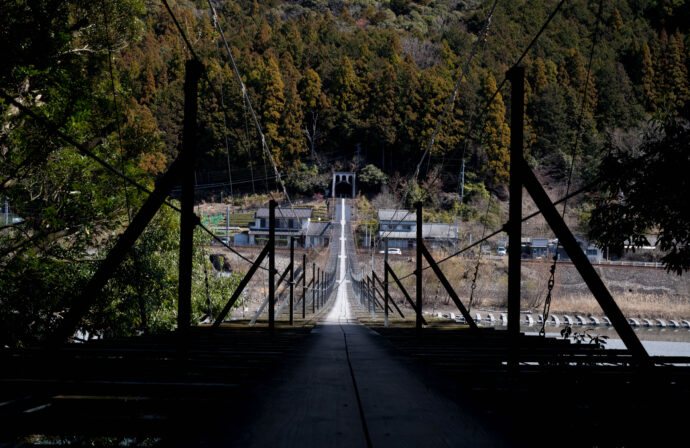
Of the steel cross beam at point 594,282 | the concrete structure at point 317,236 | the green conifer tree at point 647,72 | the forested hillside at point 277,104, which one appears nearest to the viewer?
the steel cross beam at point 594,282

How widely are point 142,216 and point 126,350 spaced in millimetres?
770

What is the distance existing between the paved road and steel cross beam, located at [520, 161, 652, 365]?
913mm

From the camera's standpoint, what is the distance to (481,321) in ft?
74.8

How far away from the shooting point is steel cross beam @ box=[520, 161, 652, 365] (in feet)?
6.88

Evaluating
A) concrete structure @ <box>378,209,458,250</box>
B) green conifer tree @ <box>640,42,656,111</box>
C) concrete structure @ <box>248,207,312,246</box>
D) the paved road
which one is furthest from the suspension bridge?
green conifer tree @ <box>640,42,656,111</box>

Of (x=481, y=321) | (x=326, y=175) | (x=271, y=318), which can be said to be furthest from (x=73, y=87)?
(x=326, y=175)

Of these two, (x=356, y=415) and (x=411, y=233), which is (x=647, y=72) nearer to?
(x=411, y=233)

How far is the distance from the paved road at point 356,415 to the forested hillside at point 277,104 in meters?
1.79

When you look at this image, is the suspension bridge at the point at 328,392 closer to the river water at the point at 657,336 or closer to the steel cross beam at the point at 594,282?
the steel cross beam at the point at 594,282

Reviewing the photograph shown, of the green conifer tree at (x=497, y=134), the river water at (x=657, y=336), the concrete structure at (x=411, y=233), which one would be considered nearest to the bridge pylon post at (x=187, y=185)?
the river water at (x=657, y=336)

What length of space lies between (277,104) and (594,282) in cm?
4289

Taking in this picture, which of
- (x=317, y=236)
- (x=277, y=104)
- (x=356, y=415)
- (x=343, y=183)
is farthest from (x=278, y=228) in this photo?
(x=356, y=415)

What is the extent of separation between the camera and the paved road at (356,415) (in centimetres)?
118

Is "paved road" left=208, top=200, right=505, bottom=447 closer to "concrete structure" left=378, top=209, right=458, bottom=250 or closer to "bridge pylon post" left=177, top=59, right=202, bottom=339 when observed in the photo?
"bridge pylon post" left=177, top=59, right=202, bottom=339
